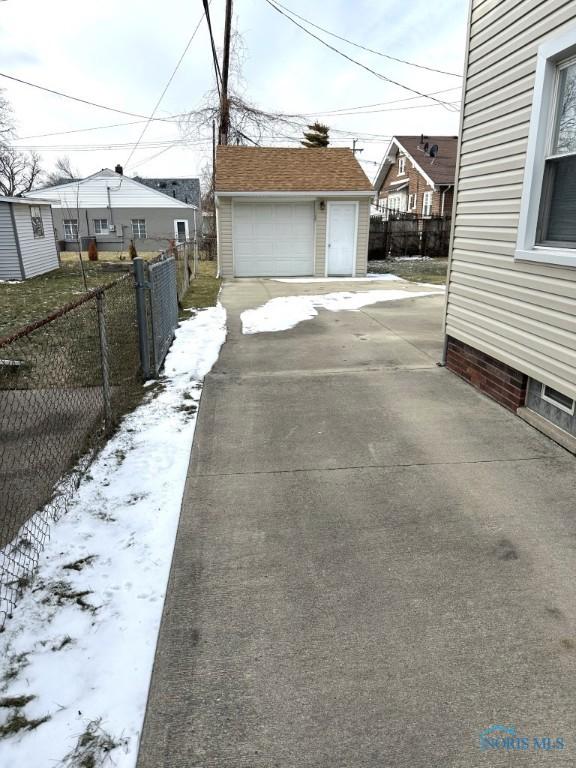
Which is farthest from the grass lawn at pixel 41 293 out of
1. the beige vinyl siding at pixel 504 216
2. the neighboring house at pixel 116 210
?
the neighboring house at pixel 116 210

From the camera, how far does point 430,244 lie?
23.1 m

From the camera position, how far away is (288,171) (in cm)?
1612

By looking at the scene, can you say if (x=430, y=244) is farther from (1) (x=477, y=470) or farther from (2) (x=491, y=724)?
(2) (x=491, y=724)

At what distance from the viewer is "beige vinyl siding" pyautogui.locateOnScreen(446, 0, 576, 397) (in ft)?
12.4

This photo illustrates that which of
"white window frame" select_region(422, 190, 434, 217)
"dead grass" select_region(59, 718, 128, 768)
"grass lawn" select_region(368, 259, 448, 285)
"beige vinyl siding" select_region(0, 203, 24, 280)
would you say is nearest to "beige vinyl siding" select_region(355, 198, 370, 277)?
"grass lawn" select_region(368, 259, 448, 285)

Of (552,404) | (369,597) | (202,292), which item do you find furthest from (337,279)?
(369,597)

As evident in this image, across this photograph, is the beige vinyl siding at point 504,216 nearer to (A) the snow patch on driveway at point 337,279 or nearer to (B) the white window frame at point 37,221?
(A) the snow patch on driveway at point 337,279

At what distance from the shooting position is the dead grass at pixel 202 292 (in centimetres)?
1080

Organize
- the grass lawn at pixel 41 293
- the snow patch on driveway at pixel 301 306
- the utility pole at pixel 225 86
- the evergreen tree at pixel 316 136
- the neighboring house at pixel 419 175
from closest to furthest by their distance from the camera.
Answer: the snow patch on driveway at pixel 301 306 < the grass lawn at pixel 41 293 < the utility pole at pixel 225 86 < the neighboring house at pixel 419 175 < the evergreen tree at pixel 316 136

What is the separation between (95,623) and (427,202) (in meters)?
28.9

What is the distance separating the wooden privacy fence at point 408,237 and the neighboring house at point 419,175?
2145 millimetres

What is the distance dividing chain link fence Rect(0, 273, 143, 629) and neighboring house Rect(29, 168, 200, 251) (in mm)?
32478

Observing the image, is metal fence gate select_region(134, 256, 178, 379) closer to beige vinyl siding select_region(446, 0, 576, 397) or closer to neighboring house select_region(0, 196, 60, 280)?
beige vinyl siding select_region(446, 0, 576, 397)

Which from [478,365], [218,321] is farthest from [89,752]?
[218,321]
